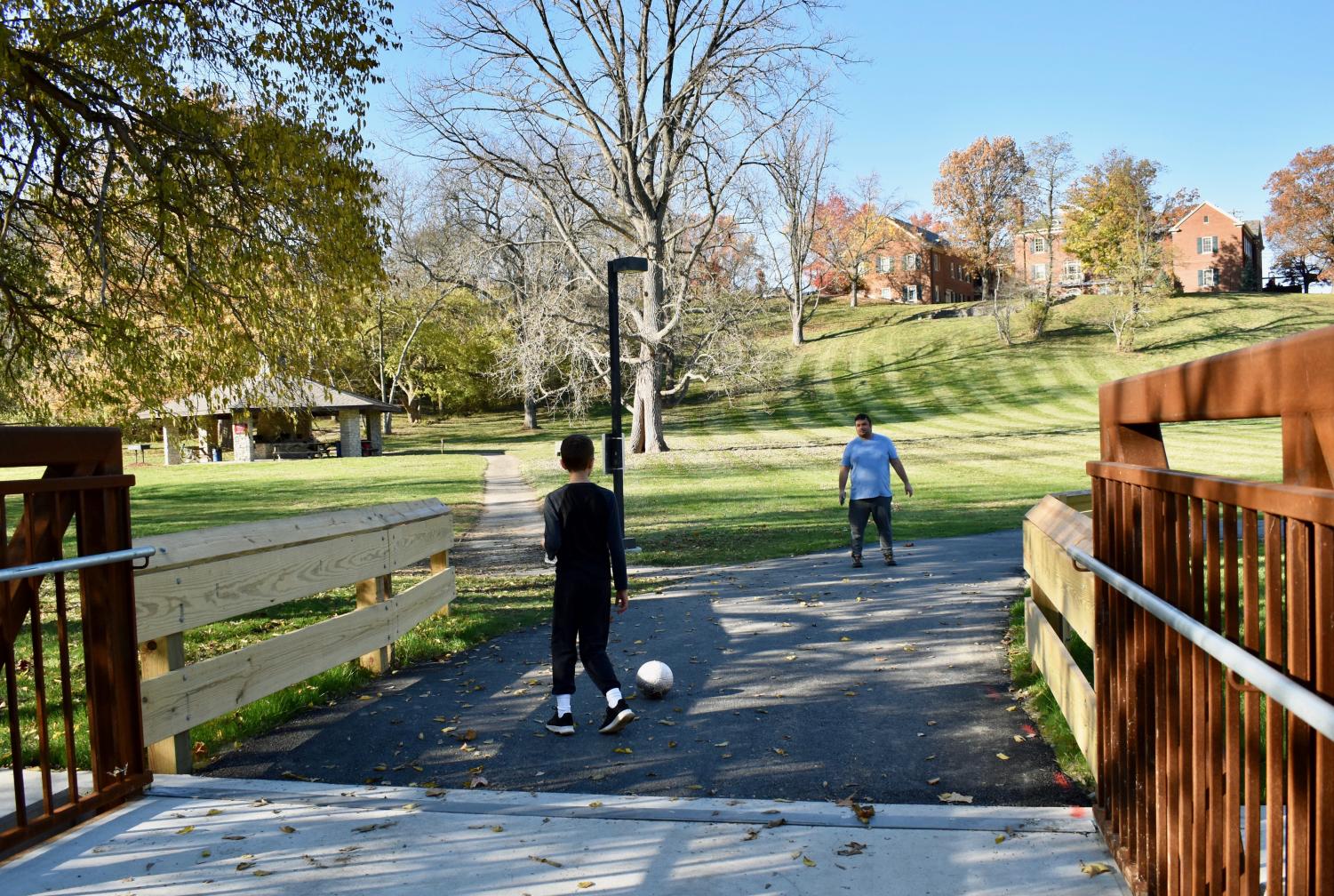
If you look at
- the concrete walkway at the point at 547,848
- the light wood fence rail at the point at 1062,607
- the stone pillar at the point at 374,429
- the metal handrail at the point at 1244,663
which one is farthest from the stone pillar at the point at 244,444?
the metal handrail at the point at 1244,663

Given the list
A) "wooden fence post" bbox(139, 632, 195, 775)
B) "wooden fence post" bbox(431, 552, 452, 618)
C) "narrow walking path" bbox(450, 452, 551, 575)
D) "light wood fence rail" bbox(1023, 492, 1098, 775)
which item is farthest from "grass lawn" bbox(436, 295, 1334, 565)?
"wooden fence post" bbox(139, 632, 195, 775)

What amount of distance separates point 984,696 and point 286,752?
4.17m

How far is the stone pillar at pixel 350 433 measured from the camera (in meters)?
47.1

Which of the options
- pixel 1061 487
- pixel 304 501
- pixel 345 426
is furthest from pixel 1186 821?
pixel 345 426

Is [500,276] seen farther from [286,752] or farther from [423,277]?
[286,752]

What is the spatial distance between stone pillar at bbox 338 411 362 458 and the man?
38.8 metres

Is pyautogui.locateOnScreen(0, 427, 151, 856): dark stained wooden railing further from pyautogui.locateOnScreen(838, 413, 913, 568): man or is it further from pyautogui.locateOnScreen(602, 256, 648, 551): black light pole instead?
pyautogui.locateOnScreen(838, 413, 913, 568): man

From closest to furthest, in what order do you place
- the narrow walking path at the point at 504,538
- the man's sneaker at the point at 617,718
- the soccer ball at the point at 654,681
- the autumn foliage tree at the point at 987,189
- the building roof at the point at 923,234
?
the man's sneaker at the point at 617,718 → the soccer ball at the point at 654,681 → the narrow walking path at the point at 504,538 → the autumn foliage tree at the point at 987,189 → the building roof at the point at 923,234

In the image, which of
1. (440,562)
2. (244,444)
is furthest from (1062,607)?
(244,444)

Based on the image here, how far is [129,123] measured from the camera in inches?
447

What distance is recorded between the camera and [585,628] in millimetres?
6246

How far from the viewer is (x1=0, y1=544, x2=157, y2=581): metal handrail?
3.59m

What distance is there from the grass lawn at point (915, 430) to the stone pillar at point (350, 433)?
603cm

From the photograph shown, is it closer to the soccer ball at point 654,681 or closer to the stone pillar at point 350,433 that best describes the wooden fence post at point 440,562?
the soccer ball at point 654,681
